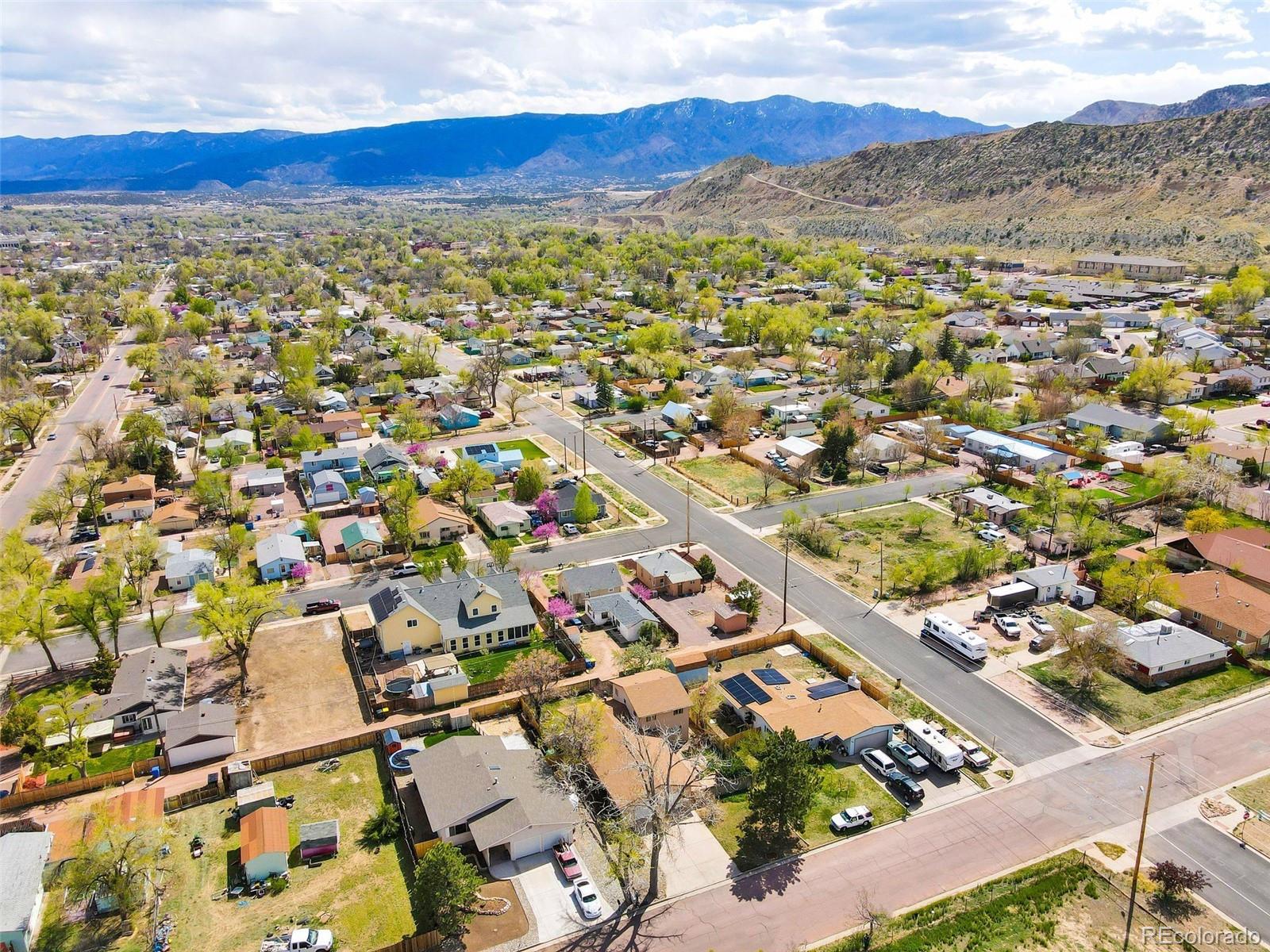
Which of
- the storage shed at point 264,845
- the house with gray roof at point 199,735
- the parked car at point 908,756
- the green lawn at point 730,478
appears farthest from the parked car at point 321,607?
the parked car at point 908,756

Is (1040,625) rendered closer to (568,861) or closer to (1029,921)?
(1029,921)

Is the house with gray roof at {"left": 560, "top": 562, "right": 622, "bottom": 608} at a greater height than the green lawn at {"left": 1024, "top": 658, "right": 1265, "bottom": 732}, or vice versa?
the house with gray roof at {"left": 560, "top": 562, "right": 622, "bottom": 608}

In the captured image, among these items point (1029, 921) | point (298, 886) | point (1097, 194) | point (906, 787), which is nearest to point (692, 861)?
point (906, 787)

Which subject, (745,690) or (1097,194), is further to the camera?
(1097,194)

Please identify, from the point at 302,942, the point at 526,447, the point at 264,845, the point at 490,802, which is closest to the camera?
the point at 302,942

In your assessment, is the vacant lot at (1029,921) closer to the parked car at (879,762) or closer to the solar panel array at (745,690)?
the parked car at (879,762)

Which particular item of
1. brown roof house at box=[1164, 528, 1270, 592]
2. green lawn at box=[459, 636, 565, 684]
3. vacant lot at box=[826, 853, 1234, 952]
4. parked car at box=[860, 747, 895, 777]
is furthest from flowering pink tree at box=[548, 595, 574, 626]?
brown roof house at box=[1164, 528, 1270, 592]

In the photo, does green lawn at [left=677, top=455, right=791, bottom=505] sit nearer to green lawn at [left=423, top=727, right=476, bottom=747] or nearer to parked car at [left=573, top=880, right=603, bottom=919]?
green lawn at [left=423, top=727, right=476, bottom=747]
